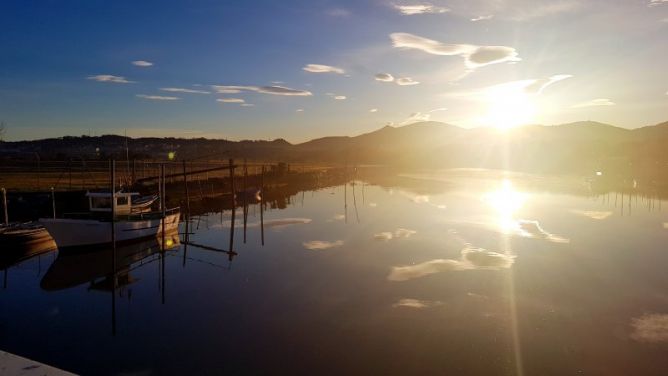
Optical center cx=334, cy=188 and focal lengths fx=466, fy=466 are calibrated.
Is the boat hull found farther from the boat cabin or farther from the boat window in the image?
the boat window

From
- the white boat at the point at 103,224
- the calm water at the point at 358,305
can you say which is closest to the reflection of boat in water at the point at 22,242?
the calm water at the point at 358,305

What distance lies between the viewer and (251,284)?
20.1 meters

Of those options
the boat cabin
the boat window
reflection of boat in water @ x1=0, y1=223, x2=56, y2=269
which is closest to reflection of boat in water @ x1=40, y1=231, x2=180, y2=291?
reflection of boat in water @ x1=0, y1=223, x2=56, y2=269

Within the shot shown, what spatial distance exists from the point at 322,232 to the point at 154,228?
11.1 meters

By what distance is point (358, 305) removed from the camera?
56.2 feet

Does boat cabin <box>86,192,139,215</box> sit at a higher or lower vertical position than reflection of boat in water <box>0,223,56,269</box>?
higher

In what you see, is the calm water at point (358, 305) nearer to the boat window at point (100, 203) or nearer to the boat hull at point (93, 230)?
the boat hull at point (93, 230)

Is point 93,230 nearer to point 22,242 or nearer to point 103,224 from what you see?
point 103,224

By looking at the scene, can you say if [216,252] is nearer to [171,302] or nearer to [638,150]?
[171,302]

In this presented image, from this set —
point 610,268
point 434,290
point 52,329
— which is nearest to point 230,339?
point 52,329

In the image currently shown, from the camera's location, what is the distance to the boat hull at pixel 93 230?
24234 mm

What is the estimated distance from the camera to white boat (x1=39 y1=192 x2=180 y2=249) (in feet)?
80.1

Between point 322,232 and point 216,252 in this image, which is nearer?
point 216,252

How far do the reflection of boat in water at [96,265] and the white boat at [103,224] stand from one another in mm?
545
